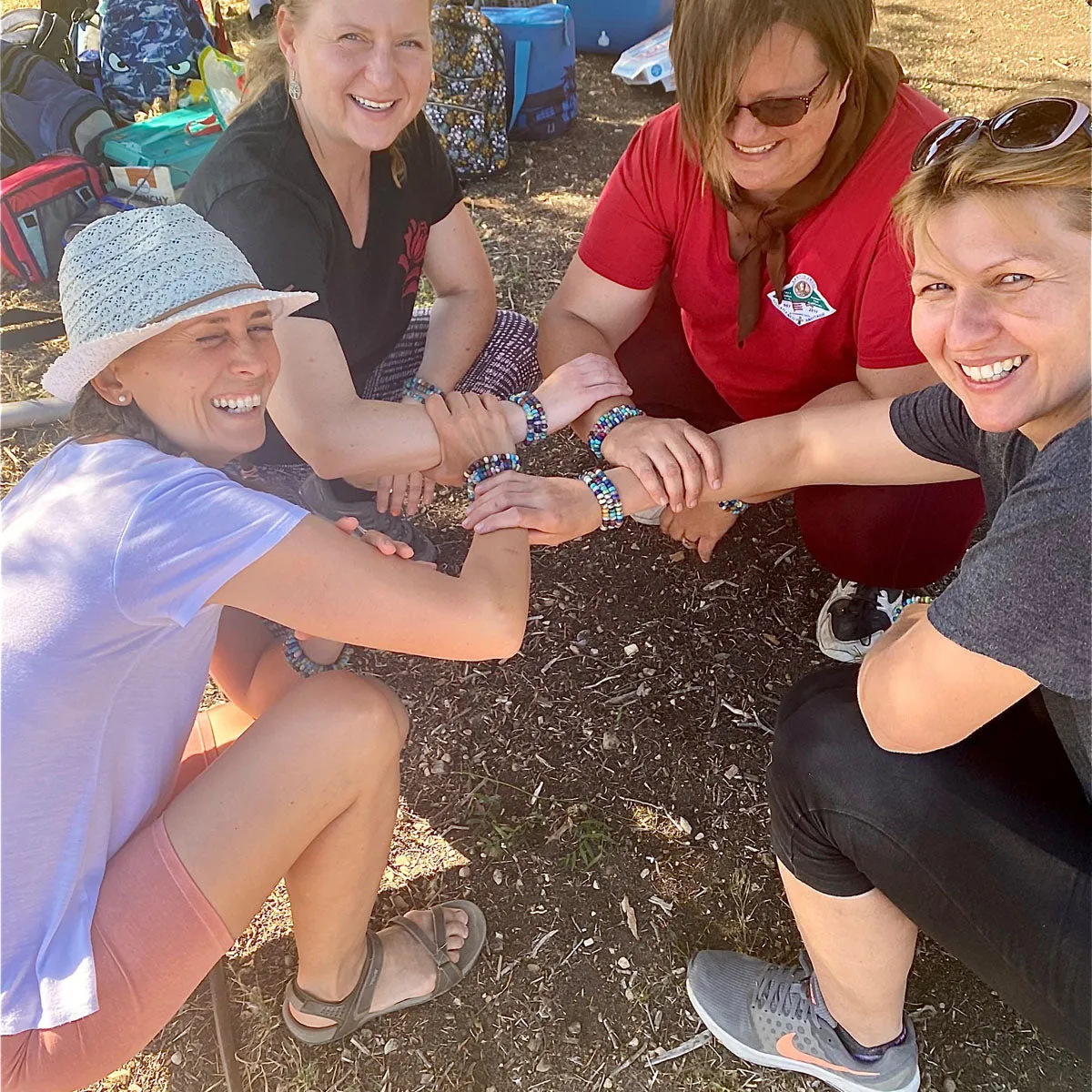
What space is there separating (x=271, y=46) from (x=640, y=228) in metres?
1.06

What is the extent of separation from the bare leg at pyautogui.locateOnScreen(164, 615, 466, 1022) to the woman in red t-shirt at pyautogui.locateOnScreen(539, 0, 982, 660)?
1038 millimetres

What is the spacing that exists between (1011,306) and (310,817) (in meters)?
1.45

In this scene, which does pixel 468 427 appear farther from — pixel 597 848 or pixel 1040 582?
pixel 1040 582

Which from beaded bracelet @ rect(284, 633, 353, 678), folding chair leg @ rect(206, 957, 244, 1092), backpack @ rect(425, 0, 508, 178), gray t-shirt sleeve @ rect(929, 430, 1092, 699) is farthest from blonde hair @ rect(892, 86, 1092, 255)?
backpack @ rect(425, 0, 508, 178)

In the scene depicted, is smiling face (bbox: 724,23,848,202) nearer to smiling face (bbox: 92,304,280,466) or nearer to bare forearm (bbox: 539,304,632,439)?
bare forearm (bbox: 539,304,632,439)

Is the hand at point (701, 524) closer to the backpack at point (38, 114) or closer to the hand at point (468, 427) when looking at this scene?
the hand at point (468, 427)

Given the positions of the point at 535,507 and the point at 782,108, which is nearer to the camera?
the point at 782,108

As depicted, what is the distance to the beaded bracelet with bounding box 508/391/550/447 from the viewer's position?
8.57 ft

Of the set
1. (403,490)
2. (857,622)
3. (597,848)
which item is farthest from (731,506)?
(597,848)

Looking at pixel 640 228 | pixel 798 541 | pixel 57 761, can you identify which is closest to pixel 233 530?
pixel 57 761

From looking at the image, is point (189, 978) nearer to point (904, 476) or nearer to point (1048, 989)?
point (1048, 989)

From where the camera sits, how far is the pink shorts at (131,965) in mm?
1556

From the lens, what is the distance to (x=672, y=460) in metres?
2.48

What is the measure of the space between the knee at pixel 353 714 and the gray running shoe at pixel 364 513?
1063 mm
